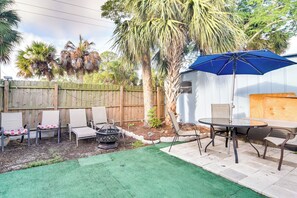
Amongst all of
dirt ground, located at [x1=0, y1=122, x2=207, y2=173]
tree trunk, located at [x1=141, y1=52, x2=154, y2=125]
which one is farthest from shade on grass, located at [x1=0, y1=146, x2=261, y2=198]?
tree trunk, located at [x1=141, y1=52, x2=154, y2=125]

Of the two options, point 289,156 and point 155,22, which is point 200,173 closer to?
point 289,156

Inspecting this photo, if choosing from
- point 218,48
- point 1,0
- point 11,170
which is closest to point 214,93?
point 218,48

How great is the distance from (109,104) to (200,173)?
4496 millimetres

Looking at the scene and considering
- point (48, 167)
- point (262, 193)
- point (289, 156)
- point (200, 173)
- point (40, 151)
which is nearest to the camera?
point (262, 193)

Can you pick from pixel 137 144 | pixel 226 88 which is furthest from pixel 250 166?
pixel 226 88

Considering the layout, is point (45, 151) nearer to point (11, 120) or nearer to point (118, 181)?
point (11, 120)

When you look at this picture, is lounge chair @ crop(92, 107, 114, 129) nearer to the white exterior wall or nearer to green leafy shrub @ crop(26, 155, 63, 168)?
green leafy shrub @ crop(26, 155, 63, 168)

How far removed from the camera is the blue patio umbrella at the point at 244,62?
9.89 ft

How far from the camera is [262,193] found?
2.15 m

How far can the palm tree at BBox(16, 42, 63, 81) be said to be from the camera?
10.1 meters

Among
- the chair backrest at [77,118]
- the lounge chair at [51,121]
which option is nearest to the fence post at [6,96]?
the lounge chair at [51,121]

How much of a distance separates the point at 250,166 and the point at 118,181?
2.43 meters

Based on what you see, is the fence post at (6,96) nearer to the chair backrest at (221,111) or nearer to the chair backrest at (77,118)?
the chair backrest at (77,118)

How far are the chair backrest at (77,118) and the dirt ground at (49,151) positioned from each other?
1.79 feet
